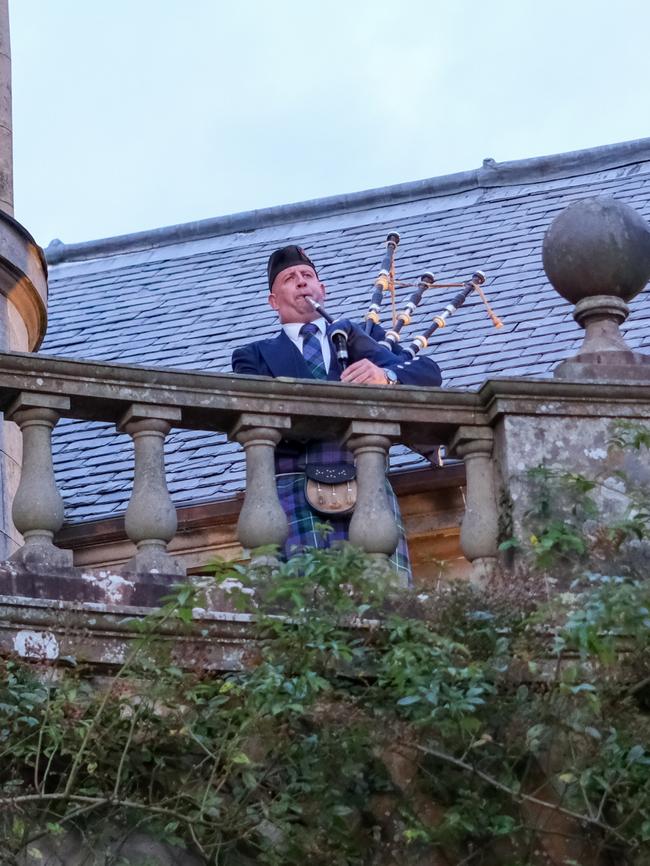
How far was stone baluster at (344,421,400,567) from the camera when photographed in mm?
6207

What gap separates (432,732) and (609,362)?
1.41 metres

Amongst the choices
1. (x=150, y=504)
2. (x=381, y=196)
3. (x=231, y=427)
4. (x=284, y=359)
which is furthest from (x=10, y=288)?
(x=381, y=196)

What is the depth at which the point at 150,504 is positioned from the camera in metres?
6.10

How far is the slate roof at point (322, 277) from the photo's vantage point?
10.4 meters

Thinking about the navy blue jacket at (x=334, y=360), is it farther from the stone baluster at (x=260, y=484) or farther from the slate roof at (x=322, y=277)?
the slate roof at (x=322, y=277)

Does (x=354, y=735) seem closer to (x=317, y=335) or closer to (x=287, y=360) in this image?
(x=287, y=360)

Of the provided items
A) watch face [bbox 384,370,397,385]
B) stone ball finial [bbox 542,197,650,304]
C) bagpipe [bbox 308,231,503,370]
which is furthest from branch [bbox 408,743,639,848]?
bagpipe [bbox 308,231,503,370]

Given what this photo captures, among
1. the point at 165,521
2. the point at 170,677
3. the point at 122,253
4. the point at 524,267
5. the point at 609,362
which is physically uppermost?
the point at 122,253

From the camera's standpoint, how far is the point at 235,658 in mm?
5930

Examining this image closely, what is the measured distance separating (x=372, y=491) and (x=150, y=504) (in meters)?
0.65

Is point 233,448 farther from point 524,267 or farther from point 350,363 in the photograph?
point 350,363

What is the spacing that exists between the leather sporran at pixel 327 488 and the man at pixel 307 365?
0.02 meters

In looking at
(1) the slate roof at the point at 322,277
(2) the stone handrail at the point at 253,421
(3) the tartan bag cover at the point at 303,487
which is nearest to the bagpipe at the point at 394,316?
(3) the tartan bag cover at the point at 303,487

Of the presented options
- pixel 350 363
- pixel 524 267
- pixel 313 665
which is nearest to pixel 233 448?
pixel 524 267
